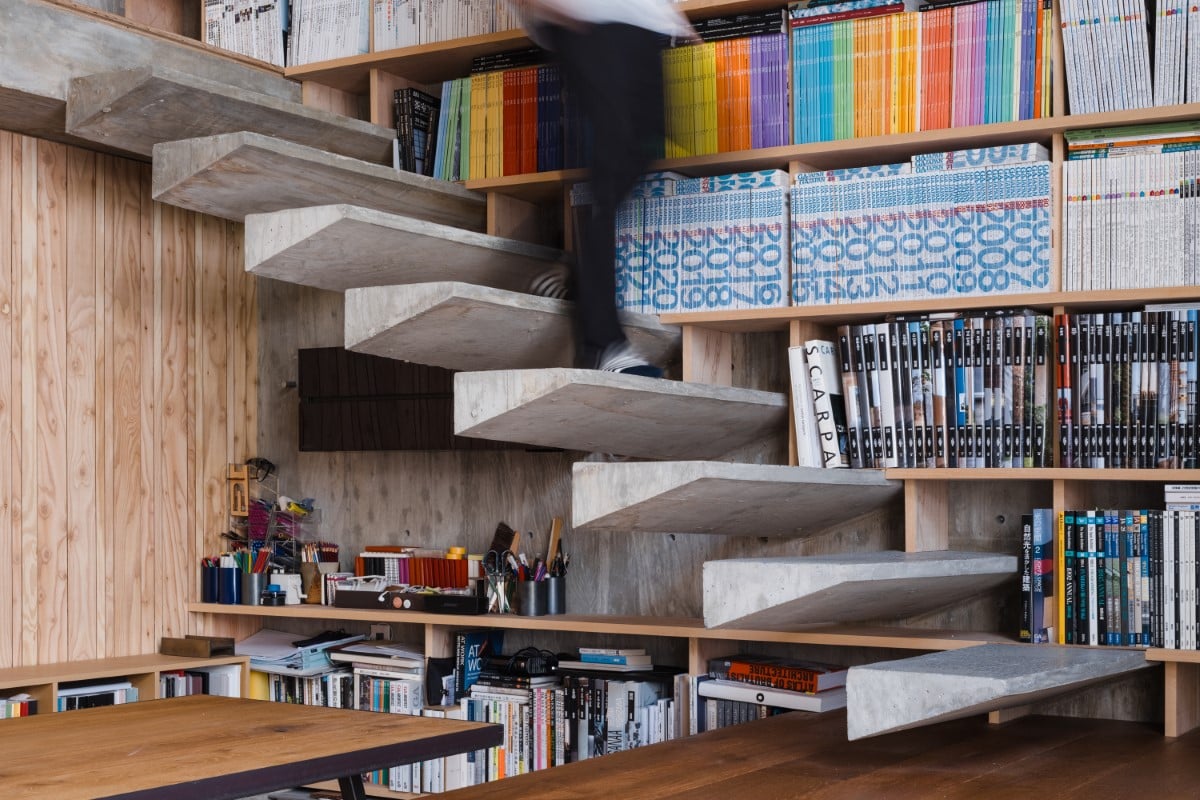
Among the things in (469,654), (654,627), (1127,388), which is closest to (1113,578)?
(1127,388)

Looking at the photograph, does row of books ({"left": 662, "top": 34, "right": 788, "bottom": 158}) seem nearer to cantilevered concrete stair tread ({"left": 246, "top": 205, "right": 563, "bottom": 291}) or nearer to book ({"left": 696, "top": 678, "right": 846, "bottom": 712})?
cantilevered concrete stair tread ({"left": 246, "top": 205, "right": 563, "bottom": 291})

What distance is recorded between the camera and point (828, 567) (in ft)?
7.98

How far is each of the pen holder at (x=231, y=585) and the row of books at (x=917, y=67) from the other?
2074 mm

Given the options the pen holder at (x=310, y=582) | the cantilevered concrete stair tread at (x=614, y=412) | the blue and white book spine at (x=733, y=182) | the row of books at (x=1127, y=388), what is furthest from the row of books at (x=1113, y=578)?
the pen holder at (x=310, y=582)

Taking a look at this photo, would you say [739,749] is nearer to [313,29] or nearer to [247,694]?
[247,694]

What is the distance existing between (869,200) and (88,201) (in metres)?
2.20

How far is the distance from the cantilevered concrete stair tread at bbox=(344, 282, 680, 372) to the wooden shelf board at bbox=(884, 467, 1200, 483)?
2.32 ft

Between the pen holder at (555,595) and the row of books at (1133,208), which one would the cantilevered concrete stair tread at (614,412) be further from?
the row of books at (1133,208)

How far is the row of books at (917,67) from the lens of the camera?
3.00m

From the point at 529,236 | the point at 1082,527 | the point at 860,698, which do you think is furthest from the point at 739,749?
the point at 529,236

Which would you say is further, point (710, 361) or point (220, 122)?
point (710, 361)

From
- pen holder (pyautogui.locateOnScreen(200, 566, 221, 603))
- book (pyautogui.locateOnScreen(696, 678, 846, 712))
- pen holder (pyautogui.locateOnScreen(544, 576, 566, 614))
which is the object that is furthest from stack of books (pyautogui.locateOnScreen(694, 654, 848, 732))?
pen holder (pyautogui.locateOnScreen(200, 566, 221, 603))

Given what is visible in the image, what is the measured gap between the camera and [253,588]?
13.1 ft

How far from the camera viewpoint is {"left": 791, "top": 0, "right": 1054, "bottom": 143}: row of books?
3.00 metres
